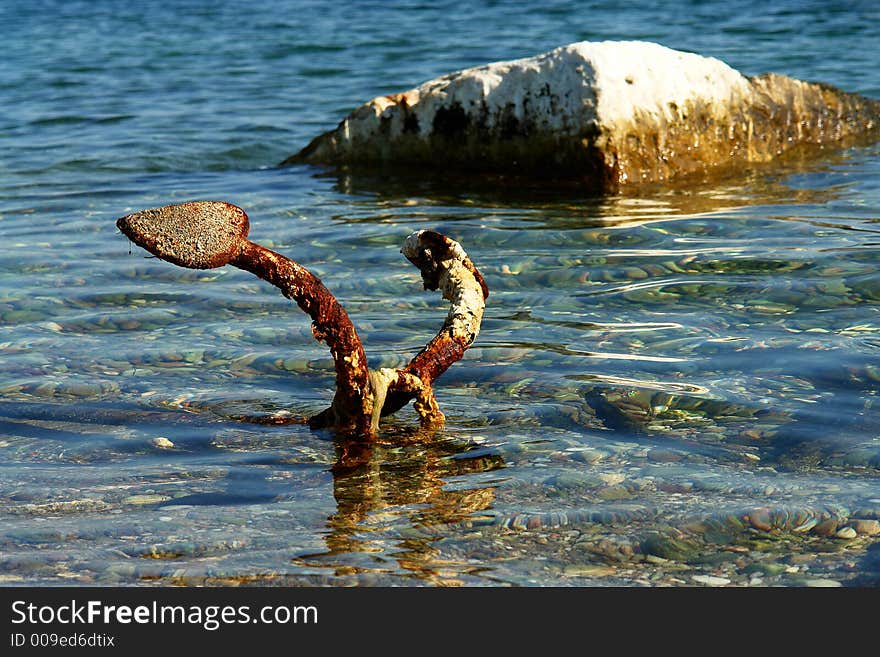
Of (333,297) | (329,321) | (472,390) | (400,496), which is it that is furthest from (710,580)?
(472,390)

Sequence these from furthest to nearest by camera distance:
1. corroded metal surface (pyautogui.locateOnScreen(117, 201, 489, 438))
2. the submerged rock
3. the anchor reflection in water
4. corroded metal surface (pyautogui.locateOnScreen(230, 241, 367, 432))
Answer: the submerged rock, corroded metal surface (pyautogui.locateOnScreen(230, 241, 367, 432)), corroded metal surface (pyautogui.locateOnScreen(117, 201, 489, 438)), the anchor reflection in water

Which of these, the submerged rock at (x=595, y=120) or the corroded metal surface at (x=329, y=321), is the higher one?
the submerged rock at (x=595, y=120)

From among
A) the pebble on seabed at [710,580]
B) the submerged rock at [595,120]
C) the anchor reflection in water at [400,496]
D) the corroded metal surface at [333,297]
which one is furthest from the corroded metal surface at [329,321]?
the submerged rock at [595,120]

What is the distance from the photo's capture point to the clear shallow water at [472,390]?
2543mm

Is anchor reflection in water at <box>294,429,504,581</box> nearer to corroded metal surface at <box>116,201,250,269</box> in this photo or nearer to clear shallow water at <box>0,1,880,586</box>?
clear shallow water at <box>0,1,880,586</box>

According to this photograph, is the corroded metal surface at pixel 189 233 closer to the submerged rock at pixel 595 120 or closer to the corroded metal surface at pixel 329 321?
the corroded metal surface at pixel 329 321

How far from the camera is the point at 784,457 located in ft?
9.95

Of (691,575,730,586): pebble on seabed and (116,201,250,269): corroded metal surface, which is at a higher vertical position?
(116,201,250,269): corroded metal surface

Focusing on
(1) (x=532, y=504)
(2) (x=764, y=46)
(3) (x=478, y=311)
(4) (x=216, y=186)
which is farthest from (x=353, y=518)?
(2) (x=764, y=46)

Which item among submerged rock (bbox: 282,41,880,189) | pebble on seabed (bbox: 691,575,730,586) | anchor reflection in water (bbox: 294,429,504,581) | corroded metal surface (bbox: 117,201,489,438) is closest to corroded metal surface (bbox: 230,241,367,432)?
corroded metal surface (bbox: 117,201,489,438)

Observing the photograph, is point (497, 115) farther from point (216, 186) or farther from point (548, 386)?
point (548, 386)

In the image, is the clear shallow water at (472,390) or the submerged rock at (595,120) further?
the submerged rock at (595,120)

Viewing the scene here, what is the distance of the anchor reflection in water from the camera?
2492mm

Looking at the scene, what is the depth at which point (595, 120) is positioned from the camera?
6883 mm
